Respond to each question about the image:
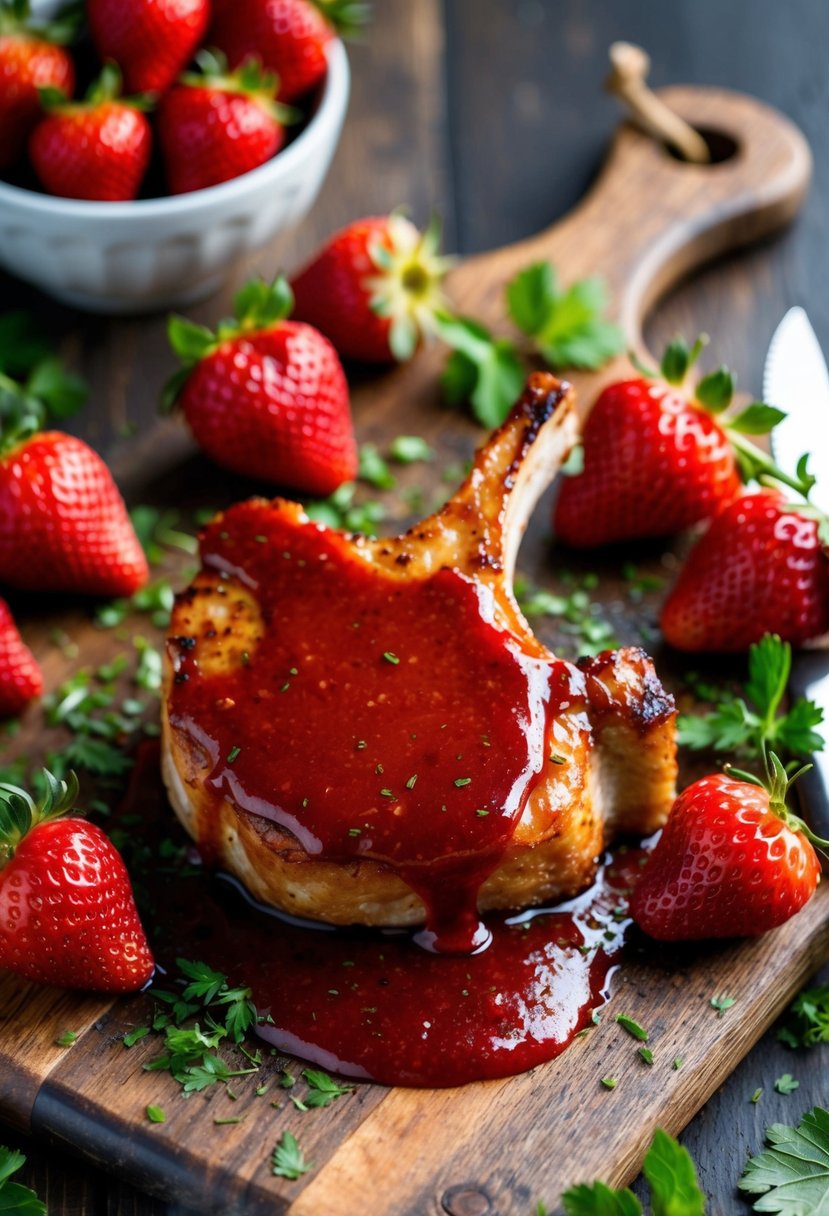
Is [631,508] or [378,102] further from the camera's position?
[378,102]

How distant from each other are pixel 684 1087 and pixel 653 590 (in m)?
1.39

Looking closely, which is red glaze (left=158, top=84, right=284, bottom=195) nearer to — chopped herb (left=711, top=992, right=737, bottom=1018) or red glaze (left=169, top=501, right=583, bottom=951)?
red glaze (left=169, top=501, right=583, bottom=951)

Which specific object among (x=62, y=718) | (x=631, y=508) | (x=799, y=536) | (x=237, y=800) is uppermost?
(x=799, y=536)

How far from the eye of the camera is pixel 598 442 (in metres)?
3.91

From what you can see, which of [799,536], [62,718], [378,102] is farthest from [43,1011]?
[378,102]

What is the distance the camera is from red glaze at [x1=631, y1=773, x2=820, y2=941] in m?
3.04

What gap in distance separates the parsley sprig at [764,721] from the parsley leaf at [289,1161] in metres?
1.28

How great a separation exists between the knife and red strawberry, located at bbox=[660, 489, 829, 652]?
10cm

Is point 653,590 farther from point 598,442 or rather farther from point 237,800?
point 237,800

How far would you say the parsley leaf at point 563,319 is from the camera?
4398mm

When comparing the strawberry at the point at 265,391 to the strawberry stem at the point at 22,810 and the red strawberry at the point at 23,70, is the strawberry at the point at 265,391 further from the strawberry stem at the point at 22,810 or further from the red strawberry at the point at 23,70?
the strawberry stem at the point at 22,810

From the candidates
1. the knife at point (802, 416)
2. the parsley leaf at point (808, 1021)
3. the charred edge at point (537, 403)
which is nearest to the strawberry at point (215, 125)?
the charred edge at point (537, 403)

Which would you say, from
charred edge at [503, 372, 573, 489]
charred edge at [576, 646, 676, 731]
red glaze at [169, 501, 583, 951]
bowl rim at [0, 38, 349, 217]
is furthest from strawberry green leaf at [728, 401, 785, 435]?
bowl rim at [0, 38, 349, 217]

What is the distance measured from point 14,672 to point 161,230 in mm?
1393
